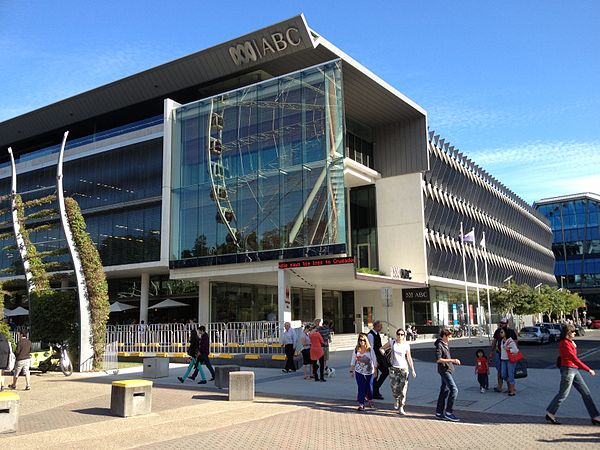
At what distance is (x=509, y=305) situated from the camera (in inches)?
1941

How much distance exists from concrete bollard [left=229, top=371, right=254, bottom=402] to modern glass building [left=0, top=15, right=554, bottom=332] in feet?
53.7

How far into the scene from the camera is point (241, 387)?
41.7 ft

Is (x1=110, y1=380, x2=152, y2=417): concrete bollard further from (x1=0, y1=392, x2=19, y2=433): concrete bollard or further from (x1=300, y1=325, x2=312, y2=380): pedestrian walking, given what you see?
(x1=300, y1=325, x2=312, y2=380): pedestrian walking

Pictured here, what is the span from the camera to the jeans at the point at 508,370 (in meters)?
13.0

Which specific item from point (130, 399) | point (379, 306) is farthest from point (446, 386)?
point (379, 306)

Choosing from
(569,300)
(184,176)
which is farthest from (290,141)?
(569,300)

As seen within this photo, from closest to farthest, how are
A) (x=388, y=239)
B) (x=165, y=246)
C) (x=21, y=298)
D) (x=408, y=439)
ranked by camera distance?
(x=408, y=439), (x=165, y=246), (x=388, y=239), (x=21, y=298)

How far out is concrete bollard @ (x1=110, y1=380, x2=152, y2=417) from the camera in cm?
1084

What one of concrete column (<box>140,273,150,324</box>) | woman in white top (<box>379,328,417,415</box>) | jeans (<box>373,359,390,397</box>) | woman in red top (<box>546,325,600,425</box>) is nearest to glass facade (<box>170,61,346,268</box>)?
concrete column (<box>140,273,150,324</box>)

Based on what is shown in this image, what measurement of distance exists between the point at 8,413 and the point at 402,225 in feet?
116

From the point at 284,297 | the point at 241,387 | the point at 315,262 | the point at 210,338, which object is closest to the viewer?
the point at 241,387

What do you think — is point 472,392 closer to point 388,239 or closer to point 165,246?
point 165,246

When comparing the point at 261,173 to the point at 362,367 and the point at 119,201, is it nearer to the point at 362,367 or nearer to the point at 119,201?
the point at 119,201

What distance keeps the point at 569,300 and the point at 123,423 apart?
69611mm
